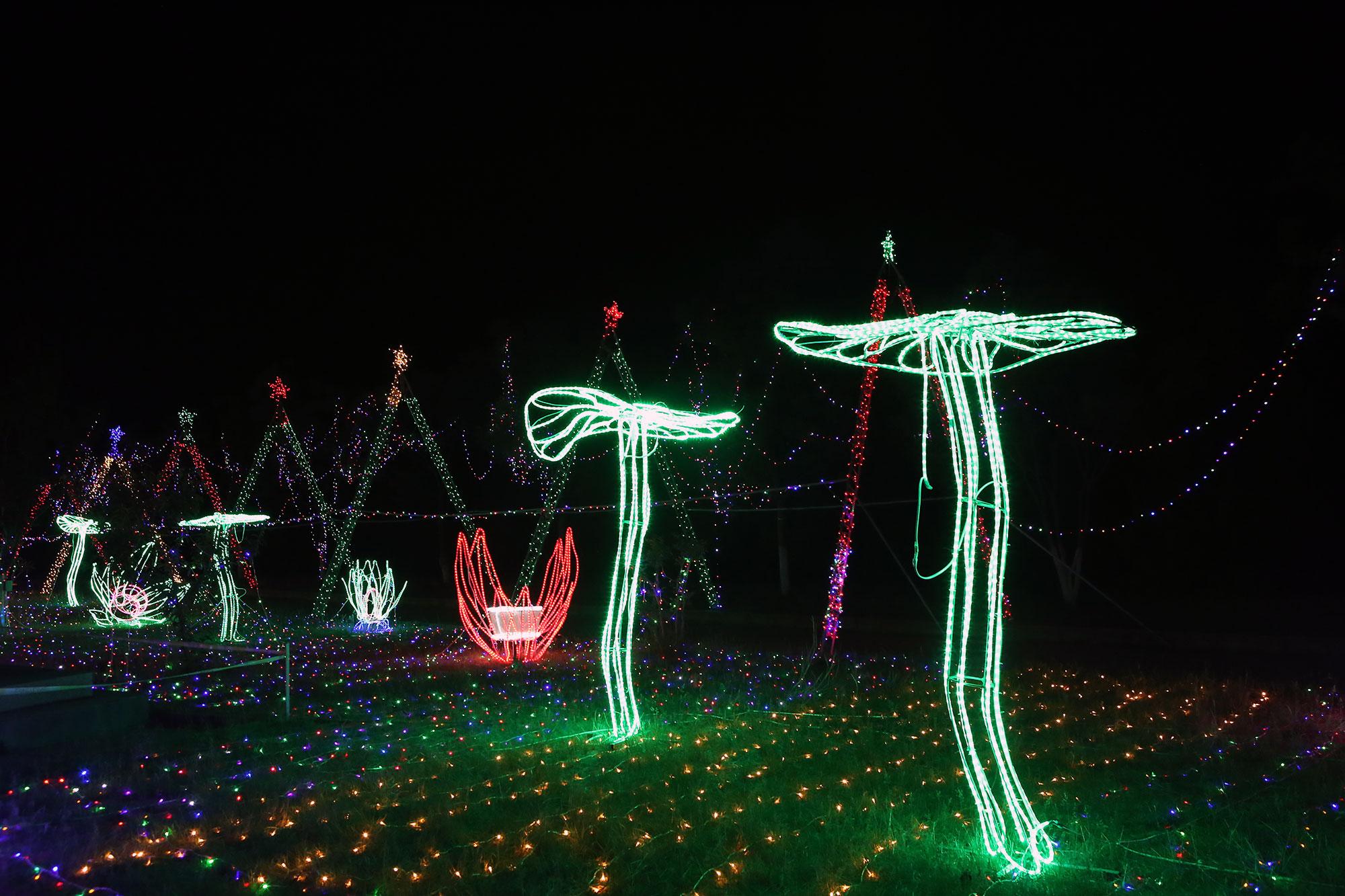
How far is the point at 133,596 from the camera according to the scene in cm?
1889

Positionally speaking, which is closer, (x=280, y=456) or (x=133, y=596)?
(x=133, y=596)

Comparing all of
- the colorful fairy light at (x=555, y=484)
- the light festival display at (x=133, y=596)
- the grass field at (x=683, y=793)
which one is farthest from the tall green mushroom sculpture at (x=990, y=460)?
the light festival display at (x=133, y=596)

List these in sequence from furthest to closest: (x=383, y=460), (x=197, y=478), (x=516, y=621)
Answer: (x=383, y=460) → (x=197, y=478) → (x=516, y=621)

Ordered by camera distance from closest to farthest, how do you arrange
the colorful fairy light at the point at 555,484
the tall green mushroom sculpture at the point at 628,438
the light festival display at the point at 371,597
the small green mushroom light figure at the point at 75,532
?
the tall green mushroom sculpture at the point at 628,438 < the colorful fairy light at the point at 555,484 < the light festival display at the point at 371,597 < the small green mushroom light figure at the point at 75,532

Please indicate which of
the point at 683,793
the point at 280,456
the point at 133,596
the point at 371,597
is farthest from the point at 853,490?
the point at 280,456

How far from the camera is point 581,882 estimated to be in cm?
452

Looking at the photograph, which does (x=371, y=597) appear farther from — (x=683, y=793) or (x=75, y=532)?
(x=683, y=793)

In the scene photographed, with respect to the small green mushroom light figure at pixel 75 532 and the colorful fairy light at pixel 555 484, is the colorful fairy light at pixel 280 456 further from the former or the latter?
the colorful fairy light at pixel 555 484

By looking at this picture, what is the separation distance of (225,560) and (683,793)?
A: 549 inches

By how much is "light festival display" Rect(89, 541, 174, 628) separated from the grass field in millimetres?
9787

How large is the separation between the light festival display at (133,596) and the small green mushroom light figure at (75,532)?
82 cm

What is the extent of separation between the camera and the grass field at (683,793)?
15.1 feet

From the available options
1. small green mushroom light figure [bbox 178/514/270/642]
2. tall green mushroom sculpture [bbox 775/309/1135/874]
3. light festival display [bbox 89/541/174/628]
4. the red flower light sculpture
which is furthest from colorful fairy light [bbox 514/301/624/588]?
tall green mushroom sculpture [bbox 775/309/1135/874]

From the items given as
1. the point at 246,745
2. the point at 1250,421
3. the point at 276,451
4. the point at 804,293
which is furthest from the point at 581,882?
the point at 276,451
